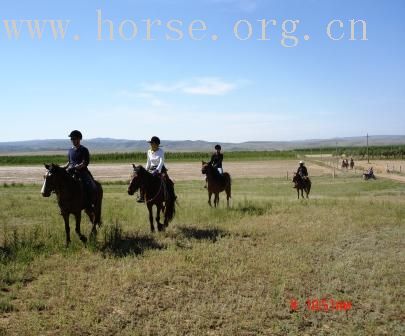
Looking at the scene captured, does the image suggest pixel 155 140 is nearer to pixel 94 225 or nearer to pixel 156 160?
pixel 156 160

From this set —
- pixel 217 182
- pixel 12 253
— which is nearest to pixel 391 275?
pixel 12 253

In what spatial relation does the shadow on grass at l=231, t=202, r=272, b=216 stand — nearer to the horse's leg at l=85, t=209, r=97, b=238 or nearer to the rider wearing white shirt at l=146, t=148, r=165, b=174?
the rider wearing white shirt at l=146, t=148, r=165, b=174

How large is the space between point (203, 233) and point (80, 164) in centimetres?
410

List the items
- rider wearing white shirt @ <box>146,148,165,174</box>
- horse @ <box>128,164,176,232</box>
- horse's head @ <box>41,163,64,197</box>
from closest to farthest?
horse's head @ <box>41,163,64,197</box>
horse @ <box>128,164,176,232</box>
rider wearing white shirt @ <box>146,148,165,174</box>

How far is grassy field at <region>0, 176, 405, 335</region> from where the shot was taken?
614cm

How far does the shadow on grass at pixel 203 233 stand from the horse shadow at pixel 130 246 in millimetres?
1171

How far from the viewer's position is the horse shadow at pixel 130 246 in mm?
9586

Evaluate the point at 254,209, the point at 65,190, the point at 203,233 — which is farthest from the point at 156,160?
the point at 254,209

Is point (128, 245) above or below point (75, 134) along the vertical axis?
below

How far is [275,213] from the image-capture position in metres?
15.5

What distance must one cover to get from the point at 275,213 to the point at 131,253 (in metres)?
7.58

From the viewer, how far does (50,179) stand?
955 cm

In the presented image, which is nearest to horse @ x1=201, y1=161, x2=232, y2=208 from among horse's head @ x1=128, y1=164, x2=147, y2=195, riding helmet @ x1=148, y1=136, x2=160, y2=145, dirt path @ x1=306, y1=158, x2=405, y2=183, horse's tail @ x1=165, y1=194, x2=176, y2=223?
horse's tail @ x1=165, y1=194, x2=176, y2=223
